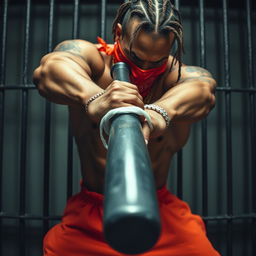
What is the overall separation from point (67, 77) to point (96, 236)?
395 mm

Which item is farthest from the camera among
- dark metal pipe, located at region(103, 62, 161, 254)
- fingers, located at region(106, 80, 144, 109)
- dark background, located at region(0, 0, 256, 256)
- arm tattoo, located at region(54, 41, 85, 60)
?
dark background, located at region(0, 0, 256, 256)

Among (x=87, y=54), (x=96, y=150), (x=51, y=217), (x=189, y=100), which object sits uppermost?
(x=87, y=54)

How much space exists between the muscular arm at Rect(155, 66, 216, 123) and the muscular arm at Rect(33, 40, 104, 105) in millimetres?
158

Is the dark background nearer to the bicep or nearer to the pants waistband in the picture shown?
the pants waistband

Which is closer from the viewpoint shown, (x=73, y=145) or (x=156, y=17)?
(x=156, y=17)

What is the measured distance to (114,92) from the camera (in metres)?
0.49

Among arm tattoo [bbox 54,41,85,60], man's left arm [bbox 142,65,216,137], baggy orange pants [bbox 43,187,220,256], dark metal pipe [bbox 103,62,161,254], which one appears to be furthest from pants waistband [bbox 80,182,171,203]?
dark metal pipe [bbox 103,62,161,254]

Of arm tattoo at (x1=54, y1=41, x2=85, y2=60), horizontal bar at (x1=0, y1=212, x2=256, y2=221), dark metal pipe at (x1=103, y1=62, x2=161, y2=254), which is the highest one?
arm tattoo at (x1=54, y1=41, x2=85, y2=60)

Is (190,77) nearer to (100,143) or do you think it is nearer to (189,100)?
(189,100)

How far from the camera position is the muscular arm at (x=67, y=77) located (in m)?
0.61

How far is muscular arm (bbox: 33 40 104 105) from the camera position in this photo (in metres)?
0.61

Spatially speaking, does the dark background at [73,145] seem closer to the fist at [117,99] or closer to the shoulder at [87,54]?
the shoulder at [87,54]

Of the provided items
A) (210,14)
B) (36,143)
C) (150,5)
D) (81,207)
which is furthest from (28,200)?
(210,14)

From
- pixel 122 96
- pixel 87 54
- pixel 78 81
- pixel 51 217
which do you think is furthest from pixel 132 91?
pixel 51 217
